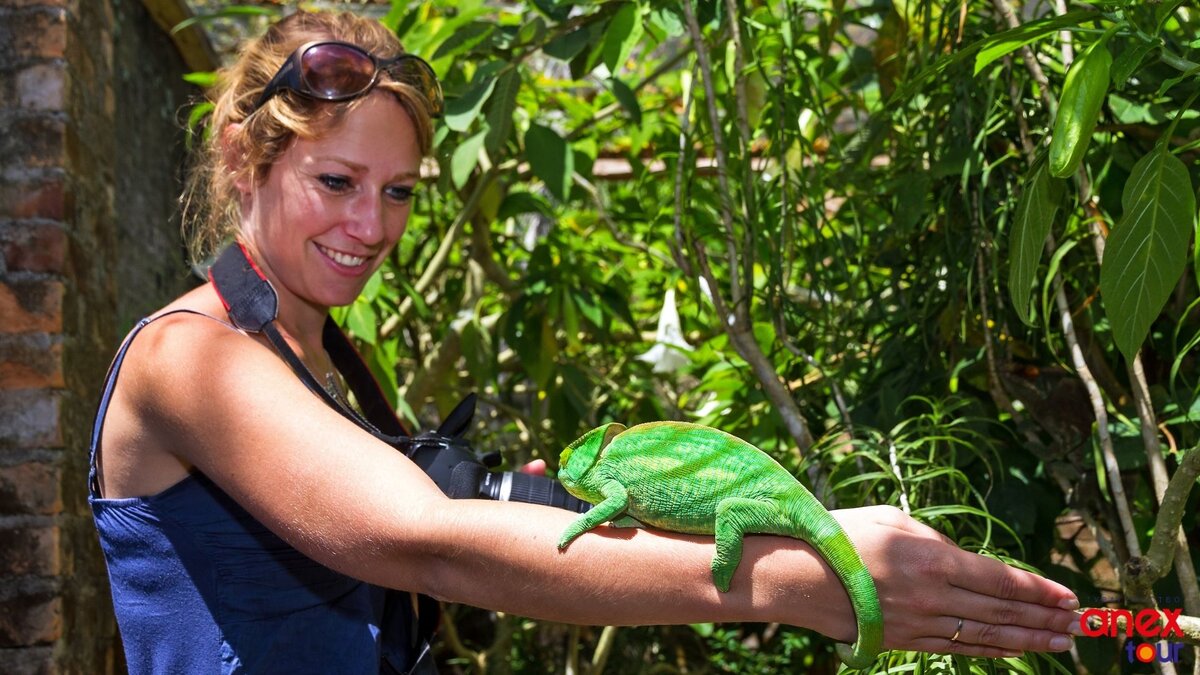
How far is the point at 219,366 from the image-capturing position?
1029 mm

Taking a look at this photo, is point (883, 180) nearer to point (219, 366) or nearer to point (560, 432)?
point (560, 432)

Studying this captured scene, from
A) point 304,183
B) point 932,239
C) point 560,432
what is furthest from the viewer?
point 560,432

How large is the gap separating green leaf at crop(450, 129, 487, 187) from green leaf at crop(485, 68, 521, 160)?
3.8 inches

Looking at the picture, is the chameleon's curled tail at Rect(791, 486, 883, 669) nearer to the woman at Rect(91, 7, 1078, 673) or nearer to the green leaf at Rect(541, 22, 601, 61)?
the woman at Rect(91, 7, 1078, 673)

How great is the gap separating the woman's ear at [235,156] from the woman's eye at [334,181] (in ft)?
0.40

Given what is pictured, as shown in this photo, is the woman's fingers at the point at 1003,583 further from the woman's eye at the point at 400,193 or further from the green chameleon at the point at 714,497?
the woman's eye at the point at 400,193

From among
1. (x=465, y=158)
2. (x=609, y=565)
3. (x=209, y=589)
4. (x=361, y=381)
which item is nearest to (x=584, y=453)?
(x=609, y=565)

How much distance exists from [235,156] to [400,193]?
0.21 metres

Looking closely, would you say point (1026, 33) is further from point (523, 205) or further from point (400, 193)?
point (523, 205)

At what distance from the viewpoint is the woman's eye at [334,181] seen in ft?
4.30

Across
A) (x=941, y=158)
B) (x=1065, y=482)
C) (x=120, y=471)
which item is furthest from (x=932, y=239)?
(x=120, y=471)

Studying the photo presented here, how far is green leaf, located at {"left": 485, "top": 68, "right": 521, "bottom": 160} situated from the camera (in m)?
1.90

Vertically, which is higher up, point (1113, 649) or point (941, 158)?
point (941, 158)

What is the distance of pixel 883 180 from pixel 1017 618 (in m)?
1.26
